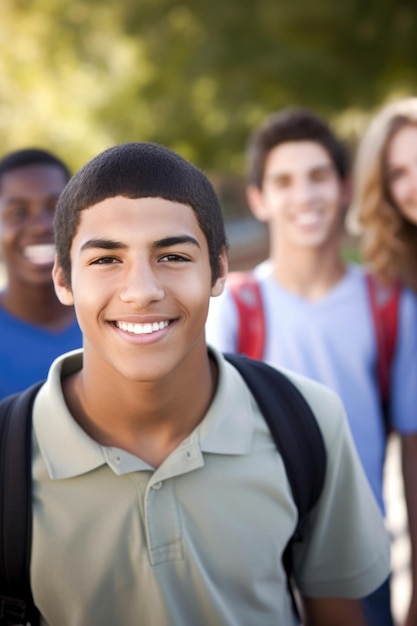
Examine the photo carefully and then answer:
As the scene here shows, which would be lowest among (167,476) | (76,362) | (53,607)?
(53,607)

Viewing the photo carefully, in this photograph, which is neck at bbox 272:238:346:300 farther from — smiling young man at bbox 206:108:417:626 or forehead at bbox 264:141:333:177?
forehead at bbox 264:141:333:177

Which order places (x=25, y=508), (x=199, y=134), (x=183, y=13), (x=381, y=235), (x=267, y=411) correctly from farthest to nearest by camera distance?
(x=199, y=134)
(x=183, y=13)
(x=381, y=235)
(x=267, y=411)
(x=25, y=508)

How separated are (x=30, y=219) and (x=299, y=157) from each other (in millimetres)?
1026

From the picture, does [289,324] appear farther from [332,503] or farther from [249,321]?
[332,503]

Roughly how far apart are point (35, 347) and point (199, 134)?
55.9 ft

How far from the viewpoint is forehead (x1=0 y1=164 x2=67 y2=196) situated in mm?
2980

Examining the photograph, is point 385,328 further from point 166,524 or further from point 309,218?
point 166,524

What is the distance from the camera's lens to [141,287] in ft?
5.75

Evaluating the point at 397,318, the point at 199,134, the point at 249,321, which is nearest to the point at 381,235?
the point at 397,318

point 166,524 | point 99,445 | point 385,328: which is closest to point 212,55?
point 385,328

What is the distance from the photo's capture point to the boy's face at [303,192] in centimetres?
313

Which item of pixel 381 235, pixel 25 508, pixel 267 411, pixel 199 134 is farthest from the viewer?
pixel 199 134

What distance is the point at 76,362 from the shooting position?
2152mm

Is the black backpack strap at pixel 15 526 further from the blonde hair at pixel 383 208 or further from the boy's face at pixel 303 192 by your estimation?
the blonde hair at pixel 383 208
